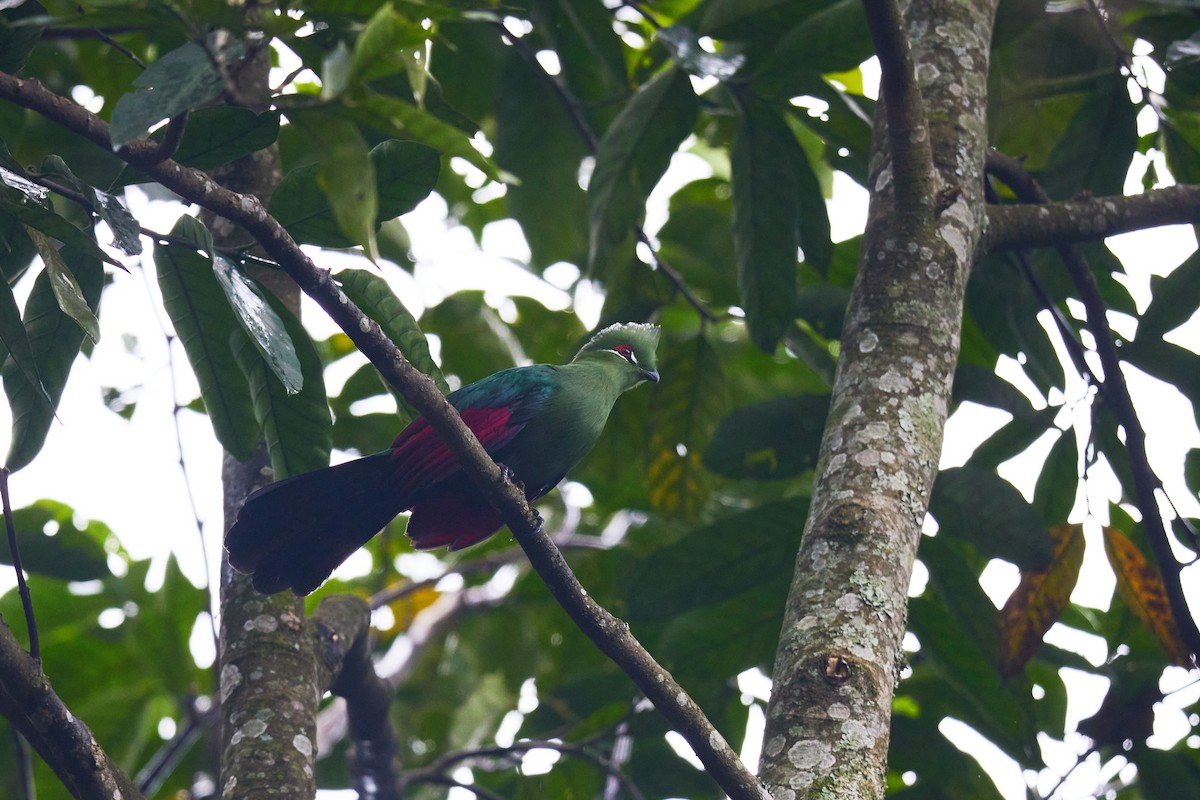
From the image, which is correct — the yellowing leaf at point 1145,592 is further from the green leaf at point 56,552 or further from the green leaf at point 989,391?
the green leaf at point 56,552

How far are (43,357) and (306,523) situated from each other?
31.3 inches

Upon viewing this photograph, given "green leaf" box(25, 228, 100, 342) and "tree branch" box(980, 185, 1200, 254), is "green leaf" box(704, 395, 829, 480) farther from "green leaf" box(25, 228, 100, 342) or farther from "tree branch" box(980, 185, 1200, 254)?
"green leaf" box(25, 228, 100, 342)

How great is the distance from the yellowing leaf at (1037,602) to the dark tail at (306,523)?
1688mm

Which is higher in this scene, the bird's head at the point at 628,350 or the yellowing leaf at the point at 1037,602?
the bird's head at the point at 628,350

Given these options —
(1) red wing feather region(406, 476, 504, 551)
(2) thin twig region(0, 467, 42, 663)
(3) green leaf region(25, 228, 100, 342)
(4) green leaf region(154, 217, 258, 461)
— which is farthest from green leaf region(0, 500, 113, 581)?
(3) green leaf region(25, 228, 100, 342)

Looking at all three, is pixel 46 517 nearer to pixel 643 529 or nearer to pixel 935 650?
pixel 643 529

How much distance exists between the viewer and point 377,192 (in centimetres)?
217

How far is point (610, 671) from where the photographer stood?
415 cm

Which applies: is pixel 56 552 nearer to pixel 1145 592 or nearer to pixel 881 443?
pixel 881 443

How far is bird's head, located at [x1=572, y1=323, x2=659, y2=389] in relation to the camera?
3729 millimetres

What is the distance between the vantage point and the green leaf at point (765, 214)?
3.21 m

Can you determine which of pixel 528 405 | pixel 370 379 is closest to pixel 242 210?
pixel 528 405

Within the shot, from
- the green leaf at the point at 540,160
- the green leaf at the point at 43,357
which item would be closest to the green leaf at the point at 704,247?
the green leaf at the point at 540,160

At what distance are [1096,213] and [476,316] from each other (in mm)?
2565
